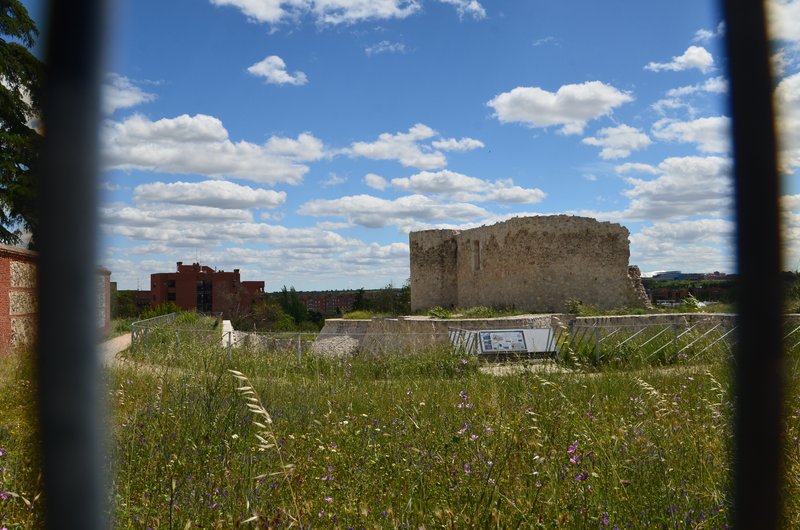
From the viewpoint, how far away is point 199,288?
207 feet

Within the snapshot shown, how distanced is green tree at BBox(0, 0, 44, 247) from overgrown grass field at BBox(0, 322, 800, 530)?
475 inches

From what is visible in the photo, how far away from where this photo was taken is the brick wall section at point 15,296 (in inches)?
425

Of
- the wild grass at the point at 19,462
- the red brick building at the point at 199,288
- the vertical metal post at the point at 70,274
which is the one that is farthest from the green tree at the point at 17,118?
the red brick building at the point at 199,288

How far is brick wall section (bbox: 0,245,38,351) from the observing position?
35.4 feet

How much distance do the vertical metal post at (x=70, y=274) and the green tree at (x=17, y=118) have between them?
611 inches

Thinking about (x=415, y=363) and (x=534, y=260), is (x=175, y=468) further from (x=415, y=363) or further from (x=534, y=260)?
(x=534, y=260)

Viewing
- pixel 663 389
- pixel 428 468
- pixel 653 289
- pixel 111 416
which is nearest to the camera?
pixel 428 468

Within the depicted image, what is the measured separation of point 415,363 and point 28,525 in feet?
25.2

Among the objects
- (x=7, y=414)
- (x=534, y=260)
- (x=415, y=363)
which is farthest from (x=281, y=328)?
(x=7, y=414)

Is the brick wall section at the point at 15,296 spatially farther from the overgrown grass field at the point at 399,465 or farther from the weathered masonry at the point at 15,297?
the overgrown grass field at the point at 399,465

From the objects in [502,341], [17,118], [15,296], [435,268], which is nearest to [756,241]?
[502,341]

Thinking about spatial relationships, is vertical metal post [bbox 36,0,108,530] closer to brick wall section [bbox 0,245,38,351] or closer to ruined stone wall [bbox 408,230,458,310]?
brick wall section [bbox 0,245,38,351]

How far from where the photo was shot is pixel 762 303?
A: 2570 millimetres

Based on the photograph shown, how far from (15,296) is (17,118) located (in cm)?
734
